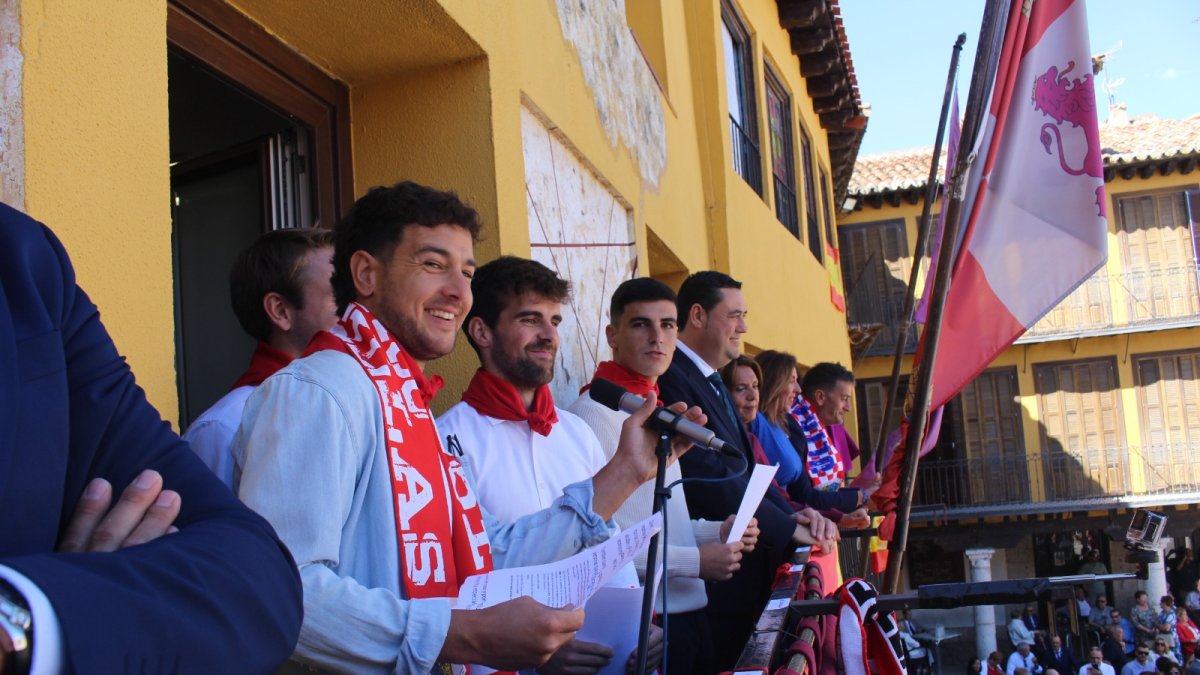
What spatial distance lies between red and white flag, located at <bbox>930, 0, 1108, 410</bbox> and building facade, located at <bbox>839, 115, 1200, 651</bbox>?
66.0 ft

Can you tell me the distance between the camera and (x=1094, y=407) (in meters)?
25.0

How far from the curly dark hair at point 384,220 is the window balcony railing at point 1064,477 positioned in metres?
23.1

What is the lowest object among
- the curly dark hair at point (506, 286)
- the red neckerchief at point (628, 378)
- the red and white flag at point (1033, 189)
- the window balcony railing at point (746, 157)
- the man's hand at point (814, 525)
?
the man's hand at point (814, 525)

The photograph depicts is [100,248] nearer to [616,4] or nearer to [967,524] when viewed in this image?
[616,4]

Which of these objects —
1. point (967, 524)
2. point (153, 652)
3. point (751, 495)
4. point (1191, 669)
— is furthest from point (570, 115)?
point (967, 524)

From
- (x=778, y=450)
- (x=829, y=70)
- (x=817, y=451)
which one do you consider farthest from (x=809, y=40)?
(x=778, y=450)

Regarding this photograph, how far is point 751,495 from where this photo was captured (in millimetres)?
3002

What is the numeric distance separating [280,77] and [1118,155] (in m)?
23.9

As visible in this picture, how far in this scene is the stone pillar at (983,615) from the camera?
20.0 metres

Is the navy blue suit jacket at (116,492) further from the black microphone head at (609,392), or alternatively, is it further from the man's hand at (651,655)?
the man's hand at (651,655)

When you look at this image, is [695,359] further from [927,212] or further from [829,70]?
[829,70]

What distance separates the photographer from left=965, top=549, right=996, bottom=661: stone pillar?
20.0 meters

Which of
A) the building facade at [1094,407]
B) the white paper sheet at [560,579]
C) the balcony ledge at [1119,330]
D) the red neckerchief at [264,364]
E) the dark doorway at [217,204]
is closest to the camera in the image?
the white paper sheet at [560,579]

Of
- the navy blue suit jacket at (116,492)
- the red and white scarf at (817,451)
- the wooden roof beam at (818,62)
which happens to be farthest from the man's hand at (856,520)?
the wooden roof beam at (818,62)
